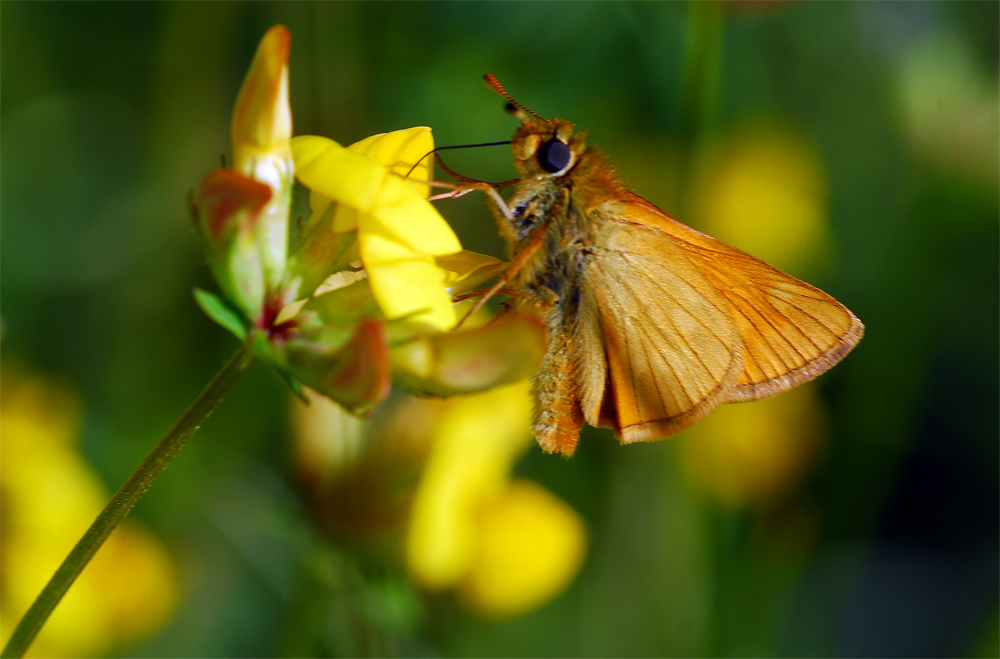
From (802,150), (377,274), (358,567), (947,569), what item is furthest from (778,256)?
(377,274)

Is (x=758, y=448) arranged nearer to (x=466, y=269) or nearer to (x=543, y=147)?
(x=543, y=147)

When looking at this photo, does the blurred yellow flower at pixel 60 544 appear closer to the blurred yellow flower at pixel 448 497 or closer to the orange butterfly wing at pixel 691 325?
the blurred yellow flower at pixel 448 497

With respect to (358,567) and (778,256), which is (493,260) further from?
(778,256)

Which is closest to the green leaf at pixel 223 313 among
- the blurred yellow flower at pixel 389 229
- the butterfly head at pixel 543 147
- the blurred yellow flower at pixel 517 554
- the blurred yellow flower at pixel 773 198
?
the blurred yellow flower at pixel 389 229

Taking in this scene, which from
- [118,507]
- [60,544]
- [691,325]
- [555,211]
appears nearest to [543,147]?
[555,211]

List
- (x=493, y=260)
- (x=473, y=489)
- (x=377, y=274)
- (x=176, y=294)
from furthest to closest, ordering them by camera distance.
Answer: (x=176, y=294), (x=473, y=489), (x=493, y=260), (x=377, y=274)

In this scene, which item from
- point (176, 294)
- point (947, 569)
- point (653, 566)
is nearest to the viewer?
point (176, 294)

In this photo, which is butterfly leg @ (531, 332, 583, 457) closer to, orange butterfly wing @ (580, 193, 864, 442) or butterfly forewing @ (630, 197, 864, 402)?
orange butterfly wing @ (580, 193, 864, 442)

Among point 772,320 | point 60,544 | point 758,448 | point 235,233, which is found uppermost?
point 235,233
